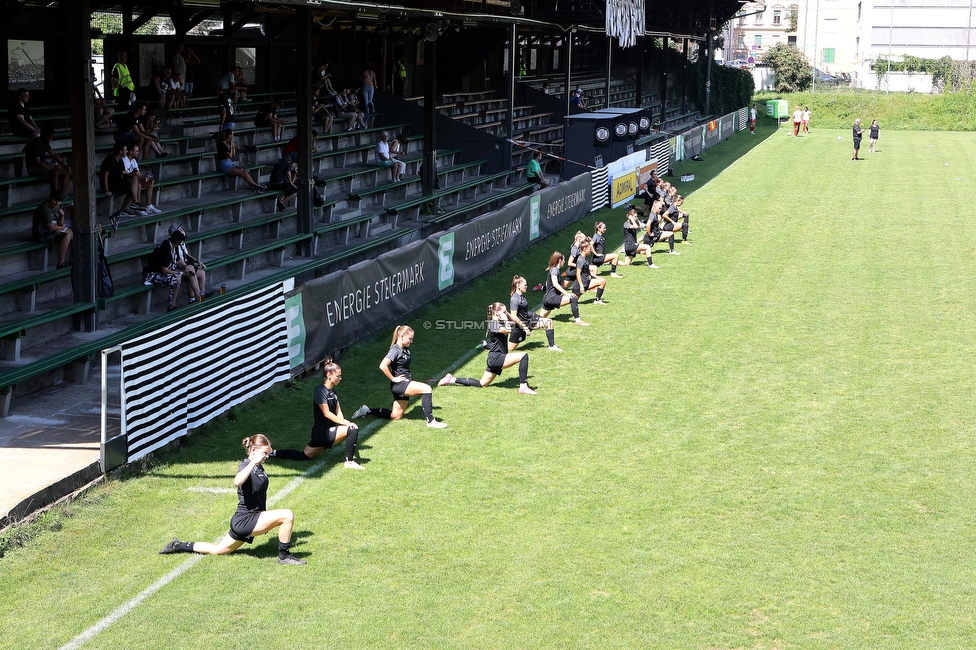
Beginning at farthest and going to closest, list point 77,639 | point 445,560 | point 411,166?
point 411,166, point 445,560, point 77,639

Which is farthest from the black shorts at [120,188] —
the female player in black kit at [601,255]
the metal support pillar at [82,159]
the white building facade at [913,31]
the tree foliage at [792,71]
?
the white building facade at [913,31]

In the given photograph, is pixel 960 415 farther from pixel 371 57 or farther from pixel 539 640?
pixel 371 57

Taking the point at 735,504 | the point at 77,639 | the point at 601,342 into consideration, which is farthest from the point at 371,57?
the point at 77,639

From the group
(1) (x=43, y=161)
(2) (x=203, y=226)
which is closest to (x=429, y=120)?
(2) (x=203, y=226)

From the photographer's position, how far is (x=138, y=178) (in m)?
19.3

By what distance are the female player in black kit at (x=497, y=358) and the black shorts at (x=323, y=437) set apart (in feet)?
10.6

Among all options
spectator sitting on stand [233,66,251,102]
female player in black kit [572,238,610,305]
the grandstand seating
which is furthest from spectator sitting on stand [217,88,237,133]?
female player in black kit [572,238,610,305]

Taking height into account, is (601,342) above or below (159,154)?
below

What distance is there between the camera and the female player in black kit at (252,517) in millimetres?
9758

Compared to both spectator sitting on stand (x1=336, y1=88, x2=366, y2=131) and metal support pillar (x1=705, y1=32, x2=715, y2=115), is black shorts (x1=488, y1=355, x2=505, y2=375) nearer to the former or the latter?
spectator sitting on stand (x1=336, y1=88, x2=366, y2=131)

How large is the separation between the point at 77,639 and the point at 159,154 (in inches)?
586

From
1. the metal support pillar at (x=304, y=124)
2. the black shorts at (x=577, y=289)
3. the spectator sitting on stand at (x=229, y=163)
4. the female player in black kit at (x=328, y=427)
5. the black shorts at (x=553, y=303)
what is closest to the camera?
the female player in black kit at (x=328, y=427)

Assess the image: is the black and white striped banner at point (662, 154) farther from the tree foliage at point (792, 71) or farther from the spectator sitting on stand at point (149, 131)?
the tree foliage at point (792, 71)

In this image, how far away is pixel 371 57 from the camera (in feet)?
119
